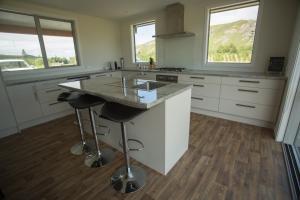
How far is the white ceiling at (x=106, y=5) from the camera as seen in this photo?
10.1 ft

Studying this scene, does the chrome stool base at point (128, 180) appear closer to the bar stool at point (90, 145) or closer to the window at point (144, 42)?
the bar stool at point (90, 145)

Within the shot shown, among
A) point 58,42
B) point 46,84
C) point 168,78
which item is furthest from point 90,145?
point 58,42

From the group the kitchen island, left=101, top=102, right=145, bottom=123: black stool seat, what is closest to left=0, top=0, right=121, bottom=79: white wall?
the kitchen island

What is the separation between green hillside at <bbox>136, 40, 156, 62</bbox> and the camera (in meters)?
4.37

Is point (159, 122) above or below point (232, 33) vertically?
below

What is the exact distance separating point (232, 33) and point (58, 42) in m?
3.98

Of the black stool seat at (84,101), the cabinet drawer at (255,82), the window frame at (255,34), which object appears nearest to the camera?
the black stool seat at (84,101)

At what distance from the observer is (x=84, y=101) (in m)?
1.82

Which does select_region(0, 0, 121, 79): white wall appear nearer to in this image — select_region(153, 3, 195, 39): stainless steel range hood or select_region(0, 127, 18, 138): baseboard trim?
select_region(0, 127, 18, 138): baseboard trim

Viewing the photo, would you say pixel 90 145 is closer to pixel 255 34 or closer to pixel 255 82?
pixel 255 82

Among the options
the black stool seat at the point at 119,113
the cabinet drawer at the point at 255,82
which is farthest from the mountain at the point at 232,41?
the black stool seat at the point at 119,113

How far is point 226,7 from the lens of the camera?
→ 9.94 ft

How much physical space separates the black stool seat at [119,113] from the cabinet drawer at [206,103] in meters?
2.16

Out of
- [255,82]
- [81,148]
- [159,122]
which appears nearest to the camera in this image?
[159,122]
